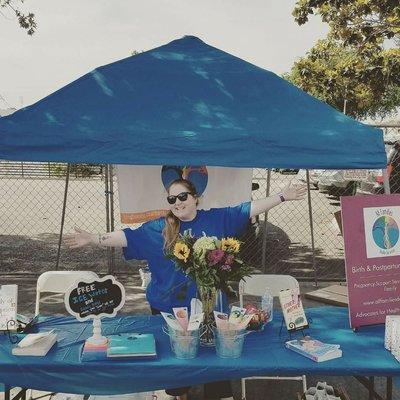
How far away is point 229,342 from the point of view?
96.9 inches

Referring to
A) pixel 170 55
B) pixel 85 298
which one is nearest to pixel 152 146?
pixel 170 55

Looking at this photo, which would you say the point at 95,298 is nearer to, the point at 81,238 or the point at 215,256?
the point at 81,238

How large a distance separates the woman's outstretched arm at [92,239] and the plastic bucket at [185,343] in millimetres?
832

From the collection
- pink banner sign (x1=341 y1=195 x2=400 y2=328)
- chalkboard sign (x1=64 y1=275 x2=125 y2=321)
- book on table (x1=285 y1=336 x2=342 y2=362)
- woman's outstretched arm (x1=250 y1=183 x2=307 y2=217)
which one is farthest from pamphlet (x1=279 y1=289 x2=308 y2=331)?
chalkboard sign (x1=64 y1=275 x2=125 y2=321)

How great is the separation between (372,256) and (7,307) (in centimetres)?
214

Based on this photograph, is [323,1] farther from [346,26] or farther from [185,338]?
[185,338]

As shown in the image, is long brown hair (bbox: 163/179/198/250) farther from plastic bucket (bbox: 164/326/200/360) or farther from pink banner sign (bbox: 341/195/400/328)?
pink banner sign (bbox: 341/195/400/328)

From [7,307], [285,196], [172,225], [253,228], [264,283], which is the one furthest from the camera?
[253,228]

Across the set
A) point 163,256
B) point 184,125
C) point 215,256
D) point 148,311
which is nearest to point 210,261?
point 215,256

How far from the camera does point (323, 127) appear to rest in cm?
383

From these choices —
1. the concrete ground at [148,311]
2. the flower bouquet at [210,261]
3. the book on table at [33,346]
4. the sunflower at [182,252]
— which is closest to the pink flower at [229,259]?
the flower bouquet at [210,261]

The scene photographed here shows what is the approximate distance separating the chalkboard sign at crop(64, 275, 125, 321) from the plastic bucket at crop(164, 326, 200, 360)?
1.18 ft

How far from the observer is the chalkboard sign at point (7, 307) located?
8.93 ft

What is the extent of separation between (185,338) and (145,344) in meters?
0.26
